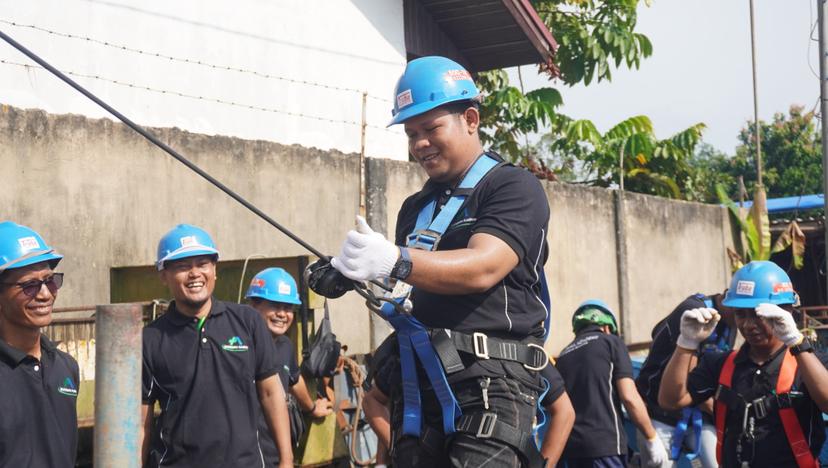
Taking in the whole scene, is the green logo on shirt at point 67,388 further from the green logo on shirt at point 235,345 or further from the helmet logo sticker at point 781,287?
the helmet logo sticker at point 781,287

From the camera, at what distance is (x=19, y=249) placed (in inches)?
187

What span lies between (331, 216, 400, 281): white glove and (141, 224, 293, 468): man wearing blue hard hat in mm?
2208

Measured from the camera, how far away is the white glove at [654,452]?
8.05 metres

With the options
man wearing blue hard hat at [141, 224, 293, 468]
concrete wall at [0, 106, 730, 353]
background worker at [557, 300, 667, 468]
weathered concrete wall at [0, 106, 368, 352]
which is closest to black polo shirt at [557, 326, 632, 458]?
background worker at [557, 300, 667, 468]

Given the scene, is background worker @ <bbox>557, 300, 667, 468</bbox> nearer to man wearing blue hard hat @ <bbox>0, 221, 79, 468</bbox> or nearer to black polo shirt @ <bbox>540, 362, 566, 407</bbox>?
black polo shirt @ <bbox>540, 362, 566, 407</bbox>

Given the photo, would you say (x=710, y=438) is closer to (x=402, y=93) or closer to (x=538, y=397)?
(x=538, y=397)

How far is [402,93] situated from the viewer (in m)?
4.13

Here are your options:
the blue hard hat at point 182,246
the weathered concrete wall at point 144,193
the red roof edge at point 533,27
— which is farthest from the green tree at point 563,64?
the blue hard hat at point 182,246

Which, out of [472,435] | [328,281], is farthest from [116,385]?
[472,435]

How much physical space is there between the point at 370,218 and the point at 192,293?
5.24m

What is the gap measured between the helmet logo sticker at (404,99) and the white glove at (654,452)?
4726 mm

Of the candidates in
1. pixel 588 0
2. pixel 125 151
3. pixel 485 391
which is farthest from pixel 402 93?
pixel 588 0

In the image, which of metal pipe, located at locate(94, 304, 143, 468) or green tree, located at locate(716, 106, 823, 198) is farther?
green tree, located at locate(716, 106, 823, 198)

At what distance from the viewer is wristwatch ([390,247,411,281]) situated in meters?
3.54
